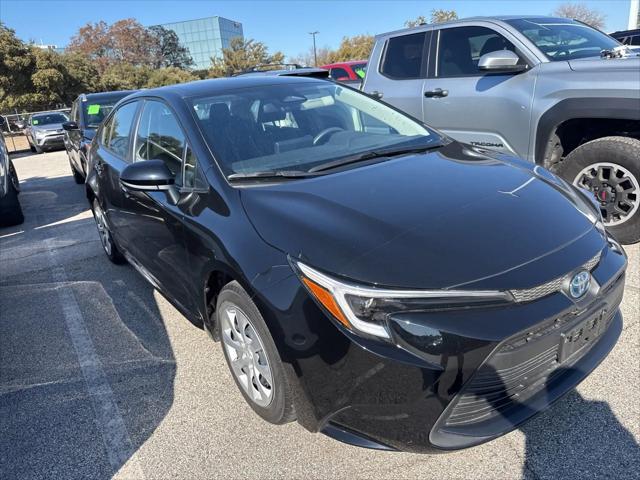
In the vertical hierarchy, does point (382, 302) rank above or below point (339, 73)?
below

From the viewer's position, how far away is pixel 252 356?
2.32 meters

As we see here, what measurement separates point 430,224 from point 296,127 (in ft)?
4.36

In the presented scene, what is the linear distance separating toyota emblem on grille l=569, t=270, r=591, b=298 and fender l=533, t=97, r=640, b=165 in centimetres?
243

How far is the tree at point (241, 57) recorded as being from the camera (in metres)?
58.3

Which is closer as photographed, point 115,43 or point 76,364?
point 76,364

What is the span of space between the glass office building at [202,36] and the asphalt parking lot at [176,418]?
10213 centimetres

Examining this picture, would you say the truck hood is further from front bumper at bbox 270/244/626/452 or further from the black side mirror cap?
the black side mirror cap

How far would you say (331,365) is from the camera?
5.93 ft

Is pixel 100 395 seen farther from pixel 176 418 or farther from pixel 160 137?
pixel 160 137

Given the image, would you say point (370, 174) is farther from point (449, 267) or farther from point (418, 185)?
point (449, 267)

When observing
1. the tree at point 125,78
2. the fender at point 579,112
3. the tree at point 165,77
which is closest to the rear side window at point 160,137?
the fender at point 579,112

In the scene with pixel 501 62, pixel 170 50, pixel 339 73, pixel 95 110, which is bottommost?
pixel 95 110

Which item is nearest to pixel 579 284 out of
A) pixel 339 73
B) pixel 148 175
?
pixel 148 175

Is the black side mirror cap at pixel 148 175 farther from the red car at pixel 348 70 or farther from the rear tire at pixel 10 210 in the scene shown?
the red car at pixel 348 70
